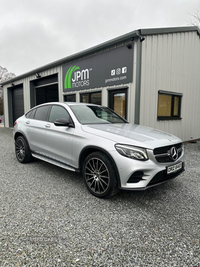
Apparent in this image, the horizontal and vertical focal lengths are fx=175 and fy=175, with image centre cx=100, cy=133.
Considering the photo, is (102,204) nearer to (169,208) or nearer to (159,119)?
(169,208)

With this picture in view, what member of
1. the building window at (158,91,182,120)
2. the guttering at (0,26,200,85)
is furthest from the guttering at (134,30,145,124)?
the building window at (158,91,182,120)

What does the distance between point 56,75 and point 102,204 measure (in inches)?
366

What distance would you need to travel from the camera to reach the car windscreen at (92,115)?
339 centimetres

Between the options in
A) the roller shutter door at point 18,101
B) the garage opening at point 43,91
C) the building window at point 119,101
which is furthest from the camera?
the roller shutter door at point 18,101

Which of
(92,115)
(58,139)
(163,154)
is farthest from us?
(92,115)

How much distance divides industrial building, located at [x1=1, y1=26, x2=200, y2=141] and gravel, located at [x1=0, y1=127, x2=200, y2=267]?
13.2ft

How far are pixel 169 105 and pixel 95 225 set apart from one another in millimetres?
6723

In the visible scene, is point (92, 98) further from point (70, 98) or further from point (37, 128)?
point (37, 128)

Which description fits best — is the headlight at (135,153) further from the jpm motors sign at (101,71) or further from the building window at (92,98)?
the building window at (92,98)

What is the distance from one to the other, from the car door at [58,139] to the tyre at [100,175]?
1.65 feet

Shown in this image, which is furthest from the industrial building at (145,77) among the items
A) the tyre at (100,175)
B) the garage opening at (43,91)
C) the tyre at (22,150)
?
the tyre at (100,175)

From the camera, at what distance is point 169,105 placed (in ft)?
25.0

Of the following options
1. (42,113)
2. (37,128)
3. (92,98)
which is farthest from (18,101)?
(37,128)

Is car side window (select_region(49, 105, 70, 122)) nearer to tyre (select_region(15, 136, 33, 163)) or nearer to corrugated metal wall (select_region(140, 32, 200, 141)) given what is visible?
tyre (select_region(15, 136, 33, 163))
